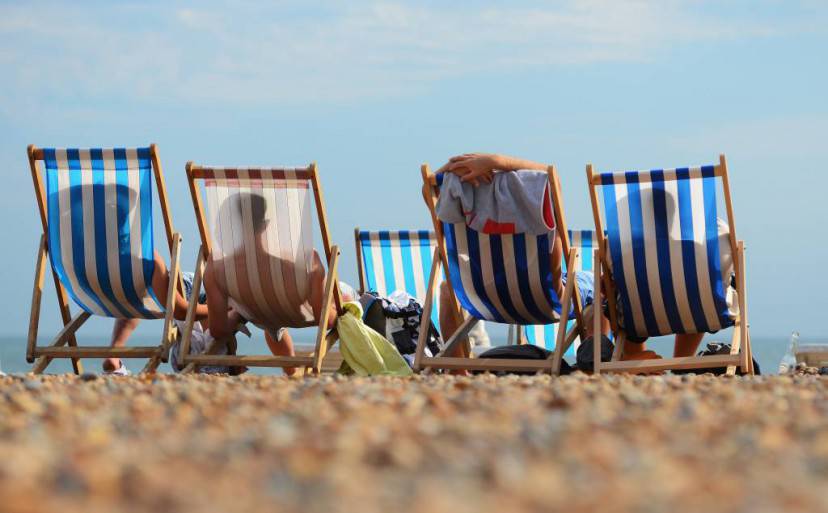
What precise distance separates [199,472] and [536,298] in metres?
Result: 3.62

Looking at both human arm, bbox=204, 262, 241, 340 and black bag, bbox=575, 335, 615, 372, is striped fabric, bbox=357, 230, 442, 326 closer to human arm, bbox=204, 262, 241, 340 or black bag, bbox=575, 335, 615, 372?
human arm, bbox=204, 262, 241, 340

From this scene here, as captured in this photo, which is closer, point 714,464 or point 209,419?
point 714,464

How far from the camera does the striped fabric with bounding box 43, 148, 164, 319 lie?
17.6 feet

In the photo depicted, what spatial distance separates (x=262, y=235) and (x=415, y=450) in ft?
11.0

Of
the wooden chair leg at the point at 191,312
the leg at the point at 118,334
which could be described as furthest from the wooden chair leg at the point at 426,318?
the leg at the point at 118,334

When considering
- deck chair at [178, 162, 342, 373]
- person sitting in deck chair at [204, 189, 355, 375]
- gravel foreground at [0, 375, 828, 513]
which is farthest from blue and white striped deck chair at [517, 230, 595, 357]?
gravel foreground at [0, 375, 828, 513]

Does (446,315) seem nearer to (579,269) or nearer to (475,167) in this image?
(475,167)

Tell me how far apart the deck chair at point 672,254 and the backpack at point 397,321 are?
1157 mm

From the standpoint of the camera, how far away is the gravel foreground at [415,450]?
167 centimetres

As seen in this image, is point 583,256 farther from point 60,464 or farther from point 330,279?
point 60,464

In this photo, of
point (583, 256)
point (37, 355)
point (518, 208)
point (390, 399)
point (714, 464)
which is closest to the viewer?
point (714, 464)

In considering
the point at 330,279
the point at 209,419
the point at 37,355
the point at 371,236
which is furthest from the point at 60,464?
the point at 371,236

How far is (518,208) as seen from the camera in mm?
5234

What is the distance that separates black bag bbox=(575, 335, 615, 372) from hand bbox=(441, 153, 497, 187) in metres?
0.79
